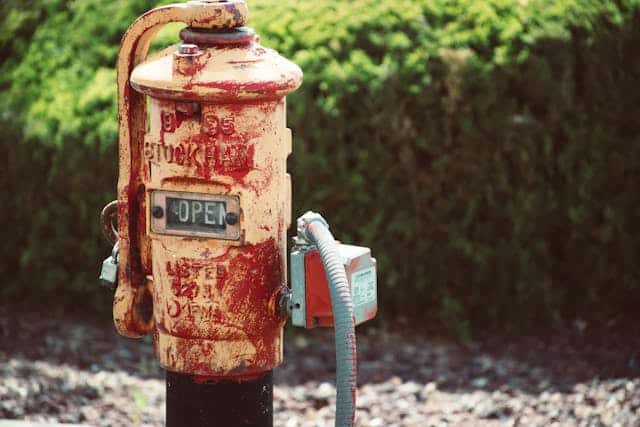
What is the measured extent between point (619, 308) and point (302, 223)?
2597mm

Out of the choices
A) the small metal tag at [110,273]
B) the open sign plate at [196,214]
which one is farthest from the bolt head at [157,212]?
the small metal tag at [110,273]

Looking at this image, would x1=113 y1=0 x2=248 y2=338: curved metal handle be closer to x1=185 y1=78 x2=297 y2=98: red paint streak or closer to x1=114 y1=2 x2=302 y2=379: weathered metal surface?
x1=114 y1=2 x2=302 y2=379: weathered metal surface

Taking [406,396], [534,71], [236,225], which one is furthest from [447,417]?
[236,225]

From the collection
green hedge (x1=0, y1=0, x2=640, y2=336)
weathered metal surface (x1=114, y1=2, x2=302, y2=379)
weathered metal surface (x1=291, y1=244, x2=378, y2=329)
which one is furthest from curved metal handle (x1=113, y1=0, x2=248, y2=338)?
green hedge (x1=0, y1=0, x2=640, y2=336)

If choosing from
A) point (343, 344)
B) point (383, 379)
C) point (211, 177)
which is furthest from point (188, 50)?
point (383, 379)

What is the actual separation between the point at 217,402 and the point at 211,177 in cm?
57

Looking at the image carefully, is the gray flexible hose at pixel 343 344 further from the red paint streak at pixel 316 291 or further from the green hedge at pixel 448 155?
the green hedge at pixel 448 155

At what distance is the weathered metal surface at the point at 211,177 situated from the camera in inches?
109

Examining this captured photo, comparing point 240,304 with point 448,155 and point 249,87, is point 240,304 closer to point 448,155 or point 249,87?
point 249,87

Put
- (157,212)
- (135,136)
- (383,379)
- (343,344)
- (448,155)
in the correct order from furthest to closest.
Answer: (448,155)
(383,379)
(135,136)
(157,212)
(343,344)

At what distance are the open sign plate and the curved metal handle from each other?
0.17m

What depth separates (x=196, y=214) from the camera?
2.84 m

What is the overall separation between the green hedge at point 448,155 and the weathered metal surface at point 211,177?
196 cm

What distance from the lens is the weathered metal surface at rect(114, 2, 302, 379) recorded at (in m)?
2.78
